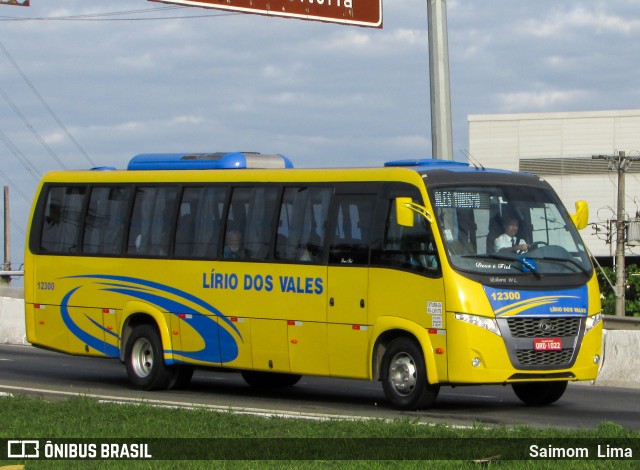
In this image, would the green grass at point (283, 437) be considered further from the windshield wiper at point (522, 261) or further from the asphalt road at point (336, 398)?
the windshield wiper at point (522, 261)

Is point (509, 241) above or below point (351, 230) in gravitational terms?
below

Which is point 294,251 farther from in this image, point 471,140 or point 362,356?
point 471,140

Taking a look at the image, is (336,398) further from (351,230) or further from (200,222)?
(200,222)

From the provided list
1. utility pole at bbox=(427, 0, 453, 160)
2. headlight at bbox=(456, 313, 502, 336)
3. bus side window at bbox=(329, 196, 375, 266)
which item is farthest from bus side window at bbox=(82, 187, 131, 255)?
headlight at bbox=(456, 313, 502, 336)

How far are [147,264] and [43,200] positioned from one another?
2.79 meters

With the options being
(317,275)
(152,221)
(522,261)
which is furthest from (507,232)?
(152,221)

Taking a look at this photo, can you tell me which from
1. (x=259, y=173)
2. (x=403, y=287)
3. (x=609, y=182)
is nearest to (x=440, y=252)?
(x=403, y=287)

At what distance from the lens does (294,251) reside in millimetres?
17547

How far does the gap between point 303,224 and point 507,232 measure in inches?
108

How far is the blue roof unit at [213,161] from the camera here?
63.4ft

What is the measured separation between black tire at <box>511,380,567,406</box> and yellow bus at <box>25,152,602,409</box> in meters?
0.02

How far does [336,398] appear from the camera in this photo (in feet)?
59.5

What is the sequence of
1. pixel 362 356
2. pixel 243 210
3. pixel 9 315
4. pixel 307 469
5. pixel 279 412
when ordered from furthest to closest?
pixel 9 315, pixel 243 210, pixel 362 356, pixel 279 412, pixel 307 469

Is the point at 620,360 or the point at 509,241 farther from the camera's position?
the point at 620,360
